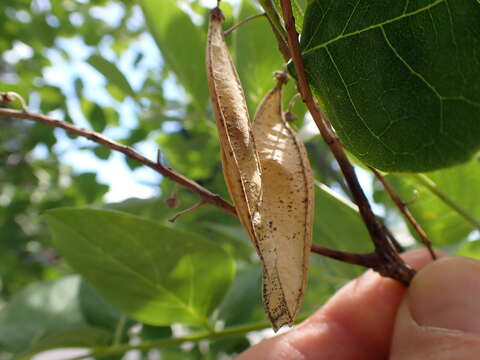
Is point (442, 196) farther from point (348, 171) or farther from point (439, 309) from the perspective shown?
point (348, 171)

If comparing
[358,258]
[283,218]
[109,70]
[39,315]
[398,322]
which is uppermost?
[109,70]

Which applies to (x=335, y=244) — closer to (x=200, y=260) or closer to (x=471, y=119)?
(x=200, y=260)

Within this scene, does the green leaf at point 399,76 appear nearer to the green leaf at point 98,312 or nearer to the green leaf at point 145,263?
the green leaf at point 145,263

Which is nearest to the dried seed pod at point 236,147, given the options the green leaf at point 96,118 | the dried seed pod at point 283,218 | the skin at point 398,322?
the dried seed pod at point 283,218

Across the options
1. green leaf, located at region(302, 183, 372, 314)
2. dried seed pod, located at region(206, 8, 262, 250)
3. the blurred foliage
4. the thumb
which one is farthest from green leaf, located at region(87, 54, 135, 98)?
the thumb

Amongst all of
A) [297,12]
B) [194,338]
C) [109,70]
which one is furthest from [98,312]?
[297,12]

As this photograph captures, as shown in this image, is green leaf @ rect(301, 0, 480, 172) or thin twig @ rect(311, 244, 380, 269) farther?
thin twig @ rect(311, 244, 380, 269)

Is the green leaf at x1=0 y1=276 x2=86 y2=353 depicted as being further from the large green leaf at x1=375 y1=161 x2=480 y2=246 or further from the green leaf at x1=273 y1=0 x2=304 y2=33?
the green leaf at x1=273 y1=0 x2=304 y2=33
